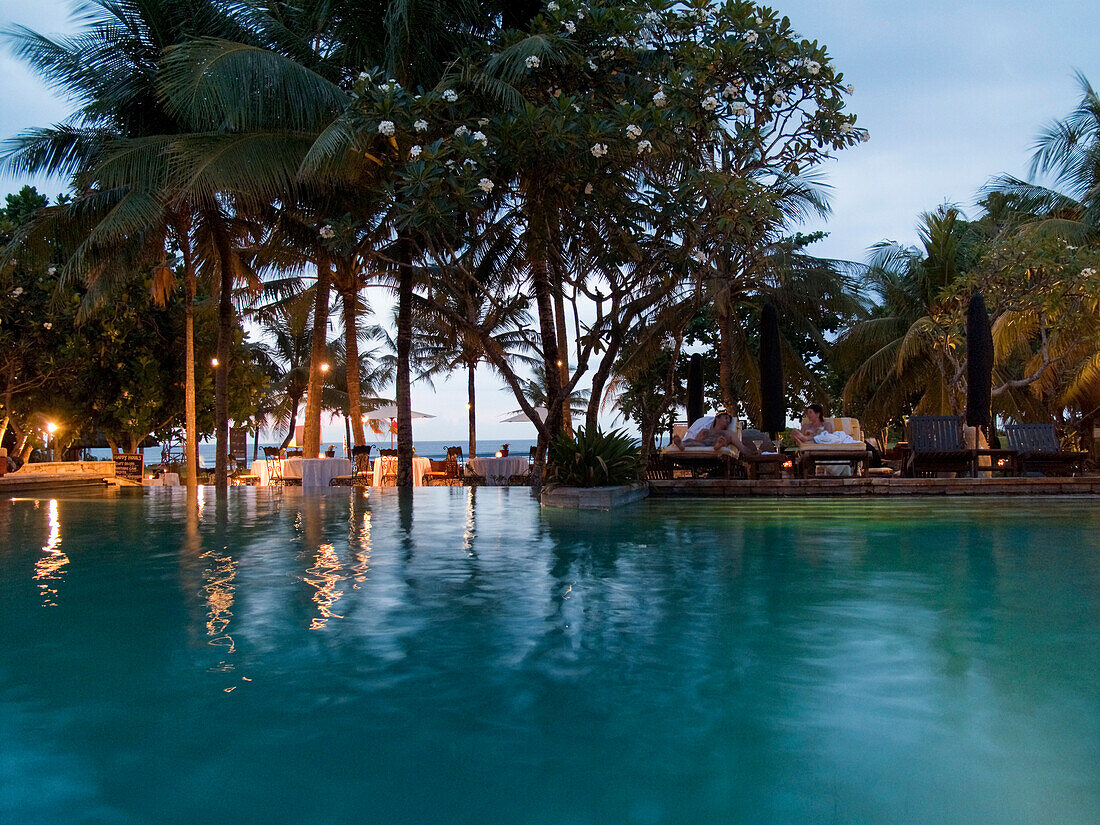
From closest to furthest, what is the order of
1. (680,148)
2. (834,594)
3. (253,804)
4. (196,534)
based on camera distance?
(253,804)
(834,594)
(196,534)
(680,148)

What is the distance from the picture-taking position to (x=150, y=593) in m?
4.65

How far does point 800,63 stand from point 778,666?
29.2 feet

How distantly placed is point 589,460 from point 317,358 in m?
8.45

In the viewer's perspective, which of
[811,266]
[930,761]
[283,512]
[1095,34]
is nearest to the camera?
[930,761]

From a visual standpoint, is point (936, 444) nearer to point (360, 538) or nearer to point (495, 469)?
point (360, 538)

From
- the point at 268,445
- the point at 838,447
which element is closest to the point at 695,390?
the point at 838,447

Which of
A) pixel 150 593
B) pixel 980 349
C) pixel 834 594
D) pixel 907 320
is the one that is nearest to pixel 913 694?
pixel 834 594

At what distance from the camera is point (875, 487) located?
11.5m

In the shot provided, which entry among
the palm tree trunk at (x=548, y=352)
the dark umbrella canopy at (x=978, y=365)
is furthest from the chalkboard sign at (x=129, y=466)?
the dark umbrella canopy at (x=978, y=365)

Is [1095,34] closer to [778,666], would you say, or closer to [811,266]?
[811,266]

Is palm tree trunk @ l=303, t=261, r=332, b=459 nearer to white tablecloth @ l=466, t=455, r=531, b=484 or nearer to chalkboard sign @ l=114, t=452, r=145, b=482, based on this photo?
white tablecloth @ l=466, t=455, r=531, b=484

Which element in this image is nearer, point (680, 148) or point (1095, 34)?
point (680, 148)

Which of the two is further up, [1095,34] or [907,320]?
[1095,34]

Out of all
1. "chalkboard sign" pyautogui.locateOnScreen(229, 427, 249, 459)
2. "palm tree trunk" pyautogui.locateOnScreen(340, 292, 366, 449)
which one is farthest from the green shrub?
"chalkboard sign" pyautogui.locateOnScreen(229, 427, 249, 459)
